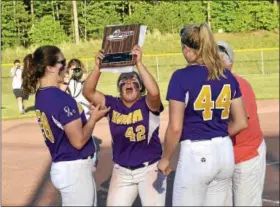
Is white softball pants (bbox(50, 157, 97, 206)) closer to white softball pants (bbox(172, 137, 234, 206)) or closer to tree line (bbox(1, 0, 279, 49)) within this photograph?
white softball pants (bbox(172, 137, 234, 206))

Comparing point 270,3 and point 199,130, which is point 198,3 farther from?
point 199,130

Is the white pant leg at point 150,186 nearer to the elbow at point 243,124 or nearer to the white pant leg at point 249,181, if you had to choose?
the white pant leg at point 249,181

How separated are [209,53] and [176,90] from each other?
1.18 feet

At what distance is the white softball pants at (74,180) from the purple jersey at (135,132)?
67 cm

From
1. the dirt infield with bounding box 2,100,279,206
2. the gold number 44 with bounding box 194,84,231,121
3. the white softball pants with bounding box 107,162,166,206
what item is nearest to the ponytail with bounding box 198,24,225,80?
the gold number 44 with bounding box 194,84,231,121

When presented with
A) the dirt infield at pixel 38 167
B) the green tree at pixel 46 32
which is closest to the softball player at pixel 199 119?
the dirt infield at pixel 38 167

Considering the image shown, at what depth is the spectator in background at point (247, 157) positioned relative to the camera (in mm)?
5157

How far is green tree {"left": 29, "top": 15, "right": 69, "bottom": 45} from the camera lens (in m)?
33.9

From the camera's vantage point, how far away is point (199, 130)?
4383 millimetres

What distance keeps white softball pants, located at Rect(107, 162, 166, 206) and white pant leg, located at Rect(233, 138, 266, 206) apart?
0.61 meters

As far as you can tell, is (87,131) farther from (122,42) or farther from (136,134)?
(136,134)

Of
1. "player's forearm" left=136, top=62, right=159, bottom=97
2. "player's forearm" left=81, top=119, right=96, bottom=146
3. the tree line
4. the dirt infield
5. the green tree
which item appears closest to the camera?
"player's forearm" left=81, top=119, right=96, bottom=146

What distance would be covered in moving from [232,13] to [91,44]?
19327mm

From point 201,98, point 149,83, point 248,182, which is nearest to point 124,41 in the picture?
point 149,83
